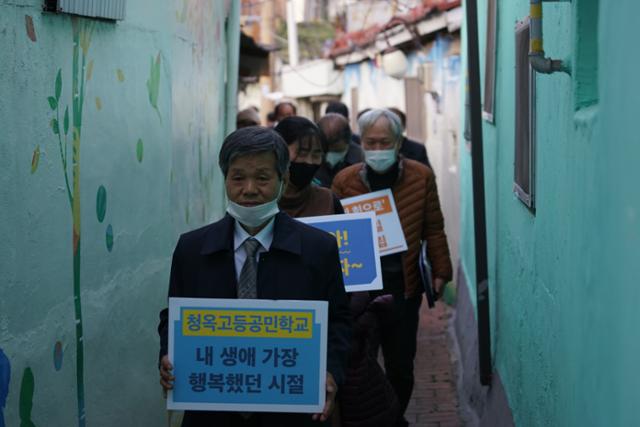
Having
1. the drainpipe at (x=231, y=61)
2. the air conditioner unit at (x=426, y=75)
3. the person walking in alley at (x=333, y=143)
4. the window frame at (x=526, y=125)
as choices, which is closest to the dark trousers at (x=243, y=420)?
the window frame at (x=526, y=125)

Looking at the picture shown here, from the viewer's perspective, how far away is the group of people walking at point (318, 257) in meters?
3.71

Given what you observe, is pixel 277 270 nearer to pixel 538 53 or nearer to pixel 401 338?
pixel 538 53

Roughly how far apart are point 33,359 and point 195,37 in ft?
13.2

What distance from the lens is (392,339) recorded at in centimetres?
625

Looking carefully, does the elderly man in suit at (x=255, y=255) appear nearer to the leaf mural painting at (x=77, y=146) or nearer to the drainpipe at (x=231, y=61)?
the leaf mural painting at (x=77, y=146)

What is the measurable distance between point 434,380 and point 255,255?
5.07 meters

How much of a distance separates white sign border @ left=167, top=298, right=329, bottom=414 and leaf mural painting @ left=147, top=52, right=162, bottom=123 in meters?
2.57

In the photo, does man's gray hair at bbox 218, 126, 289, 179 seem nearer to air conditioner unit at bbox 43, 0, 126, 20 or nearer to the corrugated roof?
air conditioner unit at bbox 43, 0, 126, 20

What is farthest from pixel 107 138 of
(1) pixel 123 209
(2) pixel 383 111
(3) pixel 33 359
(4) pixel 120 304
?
(2) pixel 383 111

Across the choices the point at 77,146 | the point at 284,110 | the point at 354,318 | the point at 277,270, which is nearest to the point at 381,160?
the point at 354,318

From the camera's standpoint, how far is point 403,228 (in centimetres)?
634

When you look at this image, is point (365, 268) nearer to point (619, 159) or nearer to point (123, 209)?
point (123, 209)

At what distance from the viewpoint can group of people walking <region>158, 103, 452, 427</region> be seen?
371cm

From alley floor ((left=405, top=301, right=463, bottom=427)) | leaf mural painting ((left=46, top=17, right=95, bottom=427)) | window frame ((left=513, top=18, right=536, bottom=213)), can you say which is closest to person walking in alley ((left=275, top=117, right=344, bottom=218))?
window frame ((left=513, top=18, right=536, bottom=213))
